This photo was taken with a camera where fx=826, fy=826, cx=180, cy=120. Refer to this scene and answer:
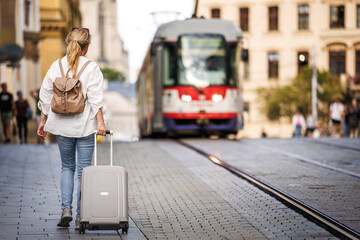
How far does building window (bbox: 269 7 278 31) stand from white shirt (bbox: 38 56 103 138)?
2133 inches

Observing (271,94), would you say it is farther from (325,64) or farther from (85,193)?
(85,193)

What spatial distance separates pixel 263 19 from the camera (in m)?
61.0

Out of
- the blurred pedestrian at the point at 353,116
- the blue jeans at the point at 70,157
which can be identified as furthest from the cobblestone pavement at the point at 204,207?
the blurred pedestrian at the point at 353,116

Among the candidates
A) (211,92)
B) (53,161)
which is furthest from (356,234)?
(211,92)

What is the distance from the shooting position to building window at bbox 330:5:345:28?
57056 millimetres

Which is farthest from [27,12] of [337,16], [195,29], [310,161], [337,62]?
[337,62]

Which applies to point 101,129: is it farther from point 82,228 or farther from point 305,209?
point 305,209

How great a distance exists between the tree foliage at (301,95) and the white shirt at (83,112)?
43529 millimetres

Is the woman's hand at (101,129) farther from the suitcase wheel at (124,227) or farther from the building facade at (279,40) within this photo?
the building facade at (279,40)

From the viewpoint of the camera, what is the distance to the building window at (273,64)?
6081 centimetres

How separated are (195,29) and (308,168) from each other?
10645mm

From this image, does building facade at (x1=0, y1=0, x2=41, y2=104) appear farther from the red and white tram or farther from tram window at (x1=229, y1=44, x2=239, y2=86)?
tram window at (x1=229, y1=44, x2=239, y2=86)

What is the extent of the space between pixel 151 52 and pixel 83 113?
1634 cm

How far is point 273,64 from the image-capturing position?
61125 mm
